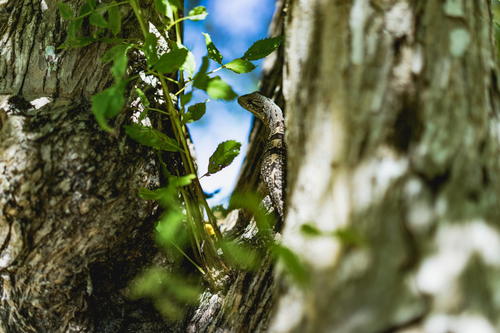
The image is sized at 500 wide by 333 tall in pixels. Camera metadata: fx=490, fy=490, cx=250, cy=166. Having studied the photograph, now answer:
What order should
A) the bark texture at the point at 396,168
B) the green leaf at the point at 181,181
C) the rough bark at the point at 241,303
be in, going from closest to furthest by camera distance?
1. the bark texture at the point at 396,168
2. the green leaf at the point at 181,181
3. the rough bark at the point at 241,303

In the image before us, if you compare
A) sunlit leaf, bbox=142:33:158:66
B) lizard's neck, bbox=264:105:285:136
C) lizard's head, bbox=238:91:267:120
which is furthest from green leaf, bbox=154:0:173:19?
lizard's head, bbox=238:91:267:120

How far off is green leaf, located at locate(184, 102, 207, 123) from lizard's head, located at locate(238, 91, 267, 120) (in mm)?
1185

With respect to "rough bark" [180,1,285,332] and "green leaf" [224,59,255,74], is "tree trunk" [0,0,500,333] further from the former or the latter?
"rough bark" [180,1,285,332]

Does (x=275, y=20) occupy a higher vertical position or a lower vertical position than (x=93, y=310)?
higher

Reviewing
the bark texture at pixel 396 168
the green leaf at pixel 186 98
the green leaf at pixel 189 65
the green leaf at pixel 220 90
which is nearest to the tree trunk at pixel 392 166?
the bark texture at pixel 396 168

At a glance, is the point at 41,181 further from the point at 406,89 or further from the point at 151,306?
the point at 406,89

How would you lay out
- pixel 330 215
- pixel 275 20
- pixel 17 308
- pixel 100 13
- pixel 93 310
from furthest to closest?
pixel 275 20, pixel 93 310, pixel 17 308, pixel 100 13, pixel 330 215

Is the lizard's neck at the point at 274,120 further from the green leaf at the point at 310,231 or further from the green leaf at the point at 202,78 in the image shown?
the green leaf at the point at 310,231

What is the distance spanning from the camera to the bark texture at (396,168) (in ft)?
3.27

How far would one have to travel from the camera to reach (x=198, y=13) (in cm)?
187

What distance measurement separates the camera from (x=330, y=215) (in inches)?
43.8

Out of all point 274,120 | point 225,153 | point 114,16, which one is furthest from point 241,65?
point 274,120

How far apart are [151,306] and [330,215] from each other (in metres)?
1.32

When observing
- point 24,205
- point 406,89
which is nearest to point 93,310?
point 24,205
